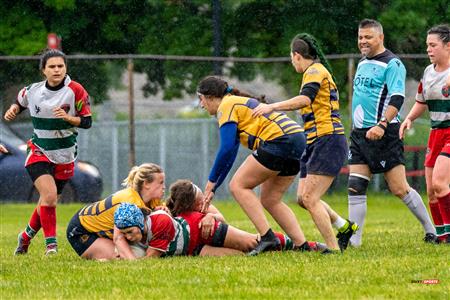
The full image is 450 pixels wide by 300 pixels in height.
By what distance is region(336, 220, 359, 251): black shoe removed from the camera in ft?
32.6

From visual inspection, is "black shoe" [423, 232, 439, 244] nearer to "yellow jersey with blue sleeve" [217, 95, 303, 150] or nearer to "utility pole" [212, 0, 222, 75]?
"yellow jersey with blue sleeve" [217, 95, 303, 150]

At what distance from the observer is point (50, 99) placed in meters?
11.3

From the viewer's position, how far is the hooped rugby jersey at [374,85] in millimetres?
10539

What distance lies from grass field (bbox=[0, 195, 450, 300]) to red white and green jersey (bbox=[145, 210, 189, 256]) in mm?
245

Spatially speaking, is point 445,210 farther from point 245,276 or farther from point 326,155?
point 245,276

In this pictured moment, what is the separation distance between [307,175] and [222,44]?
44.9ft

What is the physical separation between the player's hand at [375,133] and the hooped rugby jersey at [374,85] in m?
0.57

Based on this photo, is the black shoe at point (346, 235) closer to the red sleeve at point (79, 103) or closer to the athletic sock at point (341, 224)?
the athletic sock at point (341, 224)

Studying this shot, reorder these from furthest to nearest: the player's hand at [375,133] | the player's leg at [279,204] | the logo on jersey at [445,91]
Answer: the logo on jersey at [445,91]
the player's leg at [279,204]
the player's hand at [375,133]

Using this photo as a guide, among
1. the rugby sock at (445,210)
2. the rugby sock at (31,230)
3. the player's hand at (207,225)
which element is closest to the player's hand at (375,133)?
the rugby sock at (445,210)

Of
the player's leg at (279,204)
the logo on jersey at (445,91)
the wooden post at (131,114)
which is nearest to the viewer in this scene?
→ the player's leg at (279,204)

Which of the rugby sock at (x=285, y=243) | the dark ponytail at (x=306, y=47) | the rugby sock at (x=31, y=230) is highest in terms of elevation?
the dark ponytail at (x=306, y=47)

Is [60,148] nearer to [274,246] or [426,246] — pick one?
[274,246]

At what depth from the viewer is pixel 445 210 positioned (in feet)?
36.1
